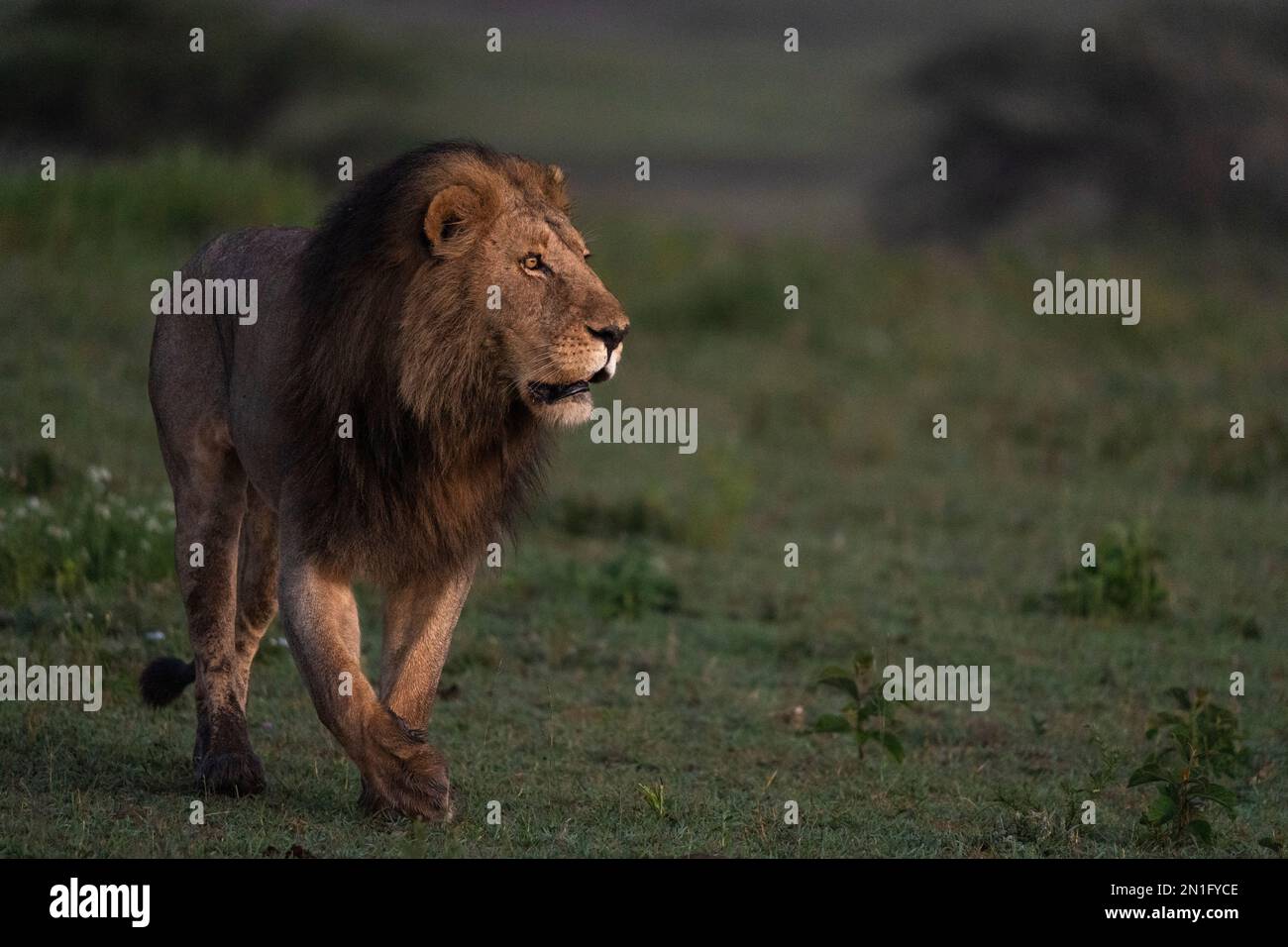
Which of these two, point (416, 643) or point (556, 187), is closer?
point (416, 643)

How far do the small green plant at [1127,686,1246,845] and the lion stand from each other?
213 cm

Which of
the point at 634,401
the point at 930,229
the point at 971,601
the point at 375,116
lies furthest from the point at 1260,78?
the point at 971,601

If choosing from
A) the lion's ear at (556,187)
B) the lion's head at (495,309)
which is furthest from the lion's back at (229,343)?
the lion's ear at (556,187)

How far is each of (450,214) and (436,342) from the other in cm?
38

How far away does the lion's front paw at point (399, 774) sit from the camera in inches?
215

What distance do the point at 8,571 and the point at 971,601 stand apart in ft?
15.2

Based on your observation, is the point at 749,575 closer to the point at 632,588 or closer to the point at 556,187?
the point at 632,588

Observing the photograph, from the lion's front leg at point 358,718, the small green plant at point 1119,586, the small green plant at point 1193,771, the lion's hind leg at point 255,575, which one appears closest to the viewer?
the lion's front leg at point 358,718

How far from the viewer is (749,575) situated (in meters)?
10.0

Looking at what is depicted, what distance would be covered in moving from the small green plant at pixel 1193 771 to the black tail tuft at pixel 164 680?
127 inches

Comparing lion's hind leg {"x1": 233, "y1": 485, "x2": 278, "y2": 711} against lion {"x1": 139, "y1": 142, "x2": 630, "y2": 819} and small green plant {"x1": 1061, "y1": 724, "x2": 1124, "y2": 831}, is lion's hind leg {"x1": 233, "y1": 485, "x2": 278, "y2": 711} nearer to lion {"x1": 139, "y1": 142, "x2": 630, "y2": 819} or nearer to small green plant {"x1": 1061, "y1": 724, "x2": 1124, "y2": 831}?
lion {"x1": 139, "y1": 142, "x2": 630, "y2": 819}

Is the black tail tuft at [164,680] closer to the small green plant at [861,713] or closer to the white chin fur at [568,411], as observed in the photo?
the white chin fur at [568,411]

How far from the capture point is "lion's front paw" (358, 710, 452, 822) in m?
5.46

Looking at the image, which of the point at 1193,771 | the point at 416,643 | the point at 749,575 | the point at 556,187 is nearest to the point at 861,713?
the point at 1193,771
